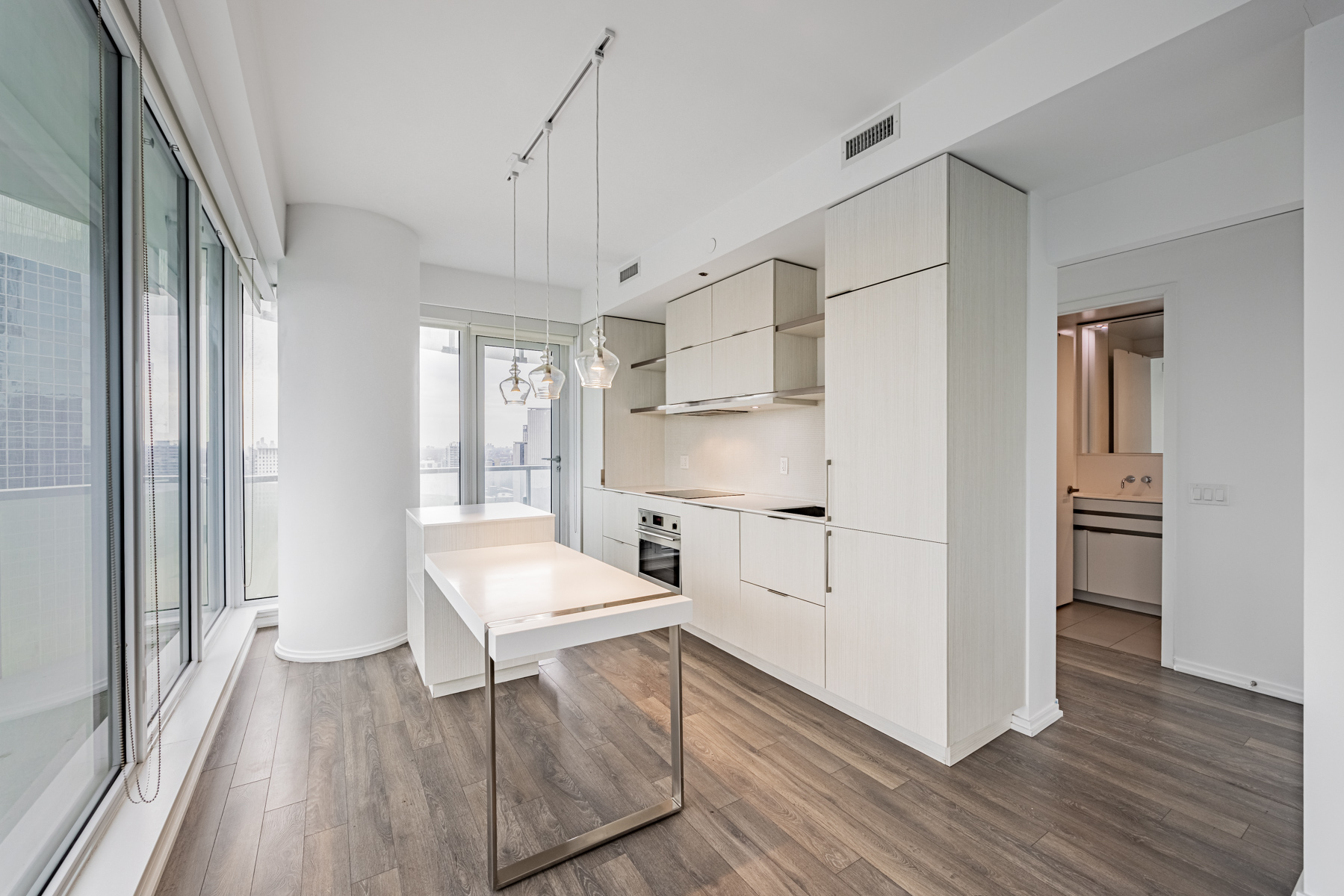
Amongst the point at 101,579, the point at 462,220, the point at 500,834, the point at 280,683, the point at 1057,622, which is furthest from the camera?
the point at 1057,622

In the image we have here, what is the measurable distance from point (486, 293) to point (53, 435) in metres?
3.65

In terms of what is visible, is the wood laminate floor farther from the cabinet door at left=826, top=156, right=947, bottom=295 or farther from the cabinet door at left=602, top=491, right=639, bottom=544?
the cabinet door at left=826, top=156, right=947, bottom=295

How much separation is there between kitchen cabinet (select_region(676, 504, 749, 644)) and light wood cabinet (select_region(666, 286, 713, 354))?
50.0 inches

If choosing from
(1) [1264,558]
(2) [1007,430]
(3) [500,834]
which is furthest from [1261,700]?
(3) [500,834]

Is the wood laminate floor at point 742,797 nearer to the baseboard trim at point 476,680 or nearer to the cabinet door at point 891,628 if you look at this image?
the baseboard trim at point 476,680

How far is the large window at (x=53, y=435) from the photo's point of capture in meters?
1.14

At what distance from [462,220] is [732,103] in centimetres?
205

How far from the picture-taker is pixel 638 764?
228cm

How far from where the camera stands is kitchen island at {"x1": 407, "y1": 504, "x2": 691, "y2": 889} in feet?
5.53

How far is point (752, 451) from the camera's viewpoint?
4293 mm

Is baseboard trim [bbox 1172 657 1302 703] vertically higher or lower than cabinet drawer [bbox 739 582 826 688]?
lower

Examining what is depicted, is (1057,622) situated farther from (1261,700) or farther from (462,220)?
(462,220)

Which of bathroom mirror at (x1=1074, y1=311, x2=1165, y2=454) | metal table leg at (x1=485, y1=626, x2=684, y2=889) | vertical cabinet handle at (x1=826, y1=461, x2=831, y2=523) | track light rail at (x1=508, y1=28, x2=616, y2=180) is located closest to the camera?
metal table leg at (x1=485, y1=626, x2=684, y2=889)

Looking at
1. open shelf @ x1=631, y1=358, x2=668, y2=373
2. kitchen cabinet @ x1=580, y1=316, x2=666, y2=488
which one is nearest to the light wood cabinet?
open shelf @ x1=631, y1=358, x2=668, y2=373
